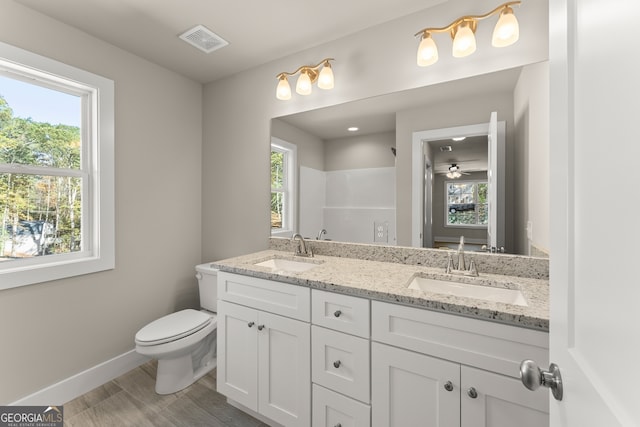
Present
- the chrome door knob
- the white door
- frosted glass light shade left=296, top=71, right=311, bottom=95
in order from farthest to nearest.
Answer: frosted glass light shade left=296, top=71, right=311, bottom=95
the chrome door knob
the white door

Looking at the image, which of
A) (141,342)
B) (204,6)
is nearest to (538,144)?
(204,6)

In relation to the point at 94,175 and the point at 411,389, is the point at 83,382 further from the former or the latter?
the point at 411,389

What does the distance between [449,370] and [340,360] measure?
0.46 meters

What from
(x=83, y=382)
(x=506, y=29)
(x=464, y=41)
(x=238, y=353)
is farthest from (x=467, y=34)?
(x=83, y=382)

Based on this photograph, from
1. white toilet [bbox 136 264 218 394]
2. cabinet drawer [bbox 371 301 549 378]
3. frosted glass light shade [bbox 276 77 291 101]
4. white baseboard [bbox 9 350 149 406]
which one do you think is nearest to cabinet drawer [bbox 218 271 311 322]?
cabinet drawer [bbox 371 301 549 378]

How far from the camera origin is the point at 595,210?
1.48 ft

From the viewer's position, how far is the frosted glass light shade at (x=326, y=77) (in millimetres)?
1855

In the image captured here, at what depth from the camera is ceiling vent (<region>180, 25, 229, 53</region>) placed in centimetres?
184

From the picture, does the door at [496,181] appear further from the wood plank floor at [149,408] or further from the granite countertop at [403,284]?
the wood plank floor at [149,408]

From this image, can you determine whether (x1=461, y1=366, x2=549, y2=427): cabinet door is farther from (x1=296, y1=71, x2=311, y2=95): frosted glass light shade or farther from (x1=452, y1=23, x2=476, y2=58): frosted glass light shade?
(x1=296, y1=71, x2=311, y2=95): frosted glass light shade

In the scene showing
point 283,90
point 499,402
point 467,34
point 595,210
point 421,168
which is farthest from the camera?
point 283,90

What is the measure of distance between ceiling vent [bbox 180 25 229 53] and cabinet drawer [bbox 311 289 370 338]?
1.80 metres

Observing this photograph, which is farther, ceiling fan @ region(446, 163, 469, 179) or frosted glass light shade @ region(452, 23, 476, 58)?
ceiling fan @ region(446, 163, 469, 179)

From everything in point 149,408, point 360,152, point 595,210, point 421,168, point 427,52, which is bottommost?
point 149,408
